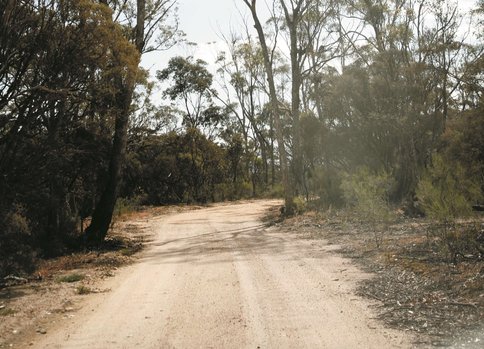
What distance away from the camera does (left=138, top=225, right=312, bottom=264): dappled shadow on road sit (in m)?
13.0

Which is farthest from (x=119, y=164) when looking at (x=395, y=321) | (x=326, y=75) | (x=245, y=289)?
(x=326, y=75)

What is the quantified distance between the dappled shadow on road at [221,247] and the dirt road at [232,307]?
0.44 ft

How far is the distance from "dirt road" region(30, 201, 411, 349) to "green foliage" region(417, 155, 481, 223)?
84.3 inches

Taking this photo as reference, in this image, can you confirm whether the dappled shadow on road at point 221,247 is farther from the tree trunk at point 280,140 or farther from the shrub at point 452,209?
the tree trunk at point 280,140

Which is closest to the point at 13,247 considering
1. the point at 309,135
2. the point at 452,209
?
the point at 452,209

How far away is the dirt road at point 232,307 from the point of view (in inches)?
242

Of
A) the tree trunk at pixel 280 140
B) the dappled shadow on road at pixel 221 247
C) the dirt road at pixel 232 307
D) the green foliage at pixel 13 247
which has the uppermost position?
the tree trunk at pixel 280 140

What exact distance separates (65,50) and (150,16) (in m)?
9.21

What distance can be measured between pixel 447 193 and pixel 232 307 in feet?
19.7

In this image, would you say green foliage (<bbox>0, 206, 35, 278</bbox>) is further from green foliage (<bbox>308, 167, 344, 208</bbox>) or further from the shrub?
green foliage (<bbox>308, 167, 344, 208</bbox>)

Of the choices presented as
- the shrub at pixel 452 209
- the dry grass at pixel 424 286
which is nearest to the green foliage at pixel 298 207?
the dry grass at pixel 424 286

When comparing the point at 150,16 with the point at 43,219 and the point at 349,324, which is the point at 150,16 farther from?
the point at 349,324

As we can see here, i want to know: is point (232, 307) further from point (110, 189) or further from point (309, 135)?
point (309, 135)

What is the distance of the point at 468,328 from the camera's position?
610 centimetres
